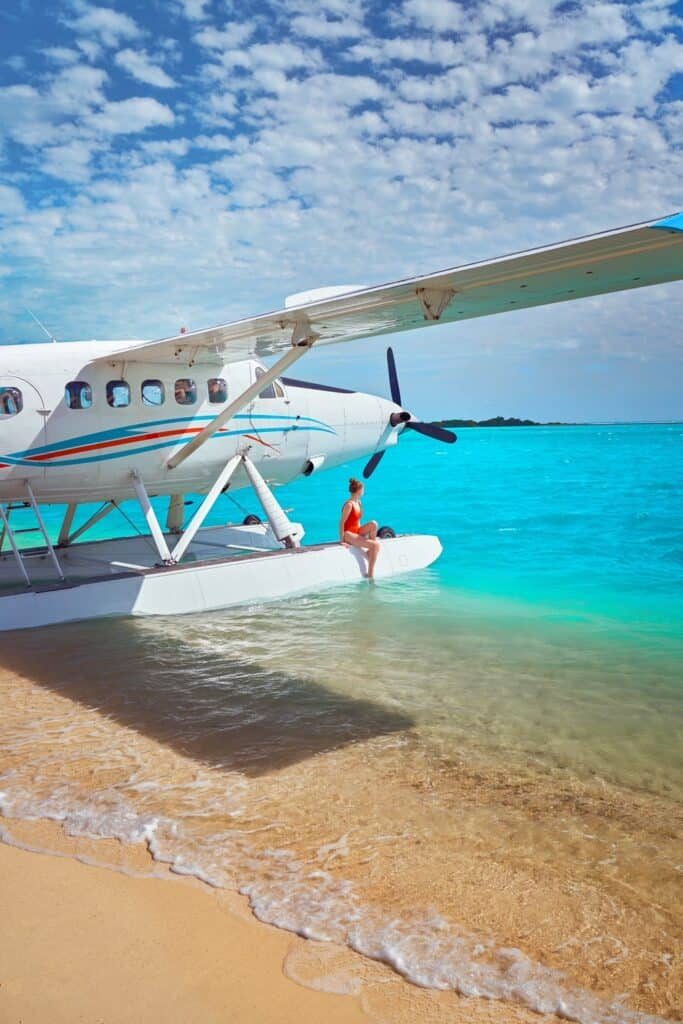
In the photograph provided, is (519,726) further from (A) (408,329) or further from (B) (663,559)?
(B) (663,559)

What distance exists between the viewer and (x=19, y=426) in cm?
930

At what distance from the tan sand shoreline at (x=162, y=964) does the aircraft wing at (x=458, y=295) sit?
4250mm

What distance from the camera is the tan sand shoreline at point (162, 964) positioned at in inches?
102

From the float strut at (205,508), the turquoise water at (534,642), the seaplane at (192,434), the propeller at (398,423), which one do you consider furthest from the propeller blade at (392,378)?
the float strut at (205,508)

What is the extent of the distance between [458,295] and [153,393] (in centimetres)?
457

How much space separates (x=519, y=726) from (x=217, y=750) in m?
2.13

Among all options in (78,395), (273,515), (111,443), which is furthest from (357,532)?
(78,395)

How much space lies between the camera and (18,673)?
6.86m

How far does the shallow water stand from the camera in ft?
10.2

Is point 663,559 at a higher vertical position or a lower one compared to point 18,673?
lower

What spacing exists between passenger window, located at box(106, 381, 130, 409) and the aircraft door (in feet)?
2.67

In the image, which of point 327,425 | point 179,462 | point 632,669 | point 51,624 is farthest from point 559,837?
point 327,425

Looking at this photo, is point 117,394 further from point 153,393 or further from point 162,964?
point 162,964

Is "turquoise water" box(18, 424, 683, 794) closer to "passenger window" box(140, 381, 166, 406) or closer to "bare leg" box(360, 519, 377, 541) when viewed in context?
"bare leg" box(360, 519, 377, 541)
